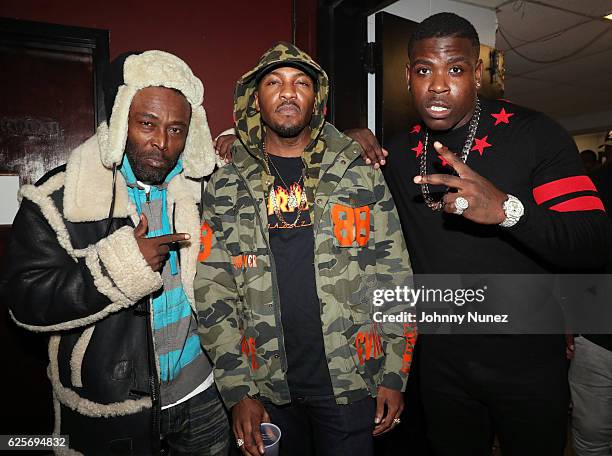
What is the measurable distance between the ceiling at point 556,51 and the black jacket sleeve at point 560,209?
290cm

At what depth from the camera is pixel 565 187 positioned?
4.85 feet

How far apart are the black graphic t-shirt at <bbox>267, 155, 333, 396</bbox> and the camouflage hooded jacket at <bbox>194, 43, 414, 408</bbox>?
0.14ft

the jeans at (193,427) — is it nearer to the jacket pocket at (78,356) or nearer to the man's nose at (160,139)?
the jacket pocket at (78,356)

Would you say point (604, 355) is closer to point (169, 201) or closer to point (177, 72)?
point (169, 201)

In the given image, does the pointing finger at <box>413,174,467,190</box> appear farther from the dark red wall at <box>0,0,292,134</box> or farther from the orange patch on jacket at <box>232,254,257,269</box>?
the dark red wall at <box>0,0,292,134</box>

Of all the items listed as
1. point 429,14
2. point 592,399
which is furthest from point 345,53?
point 592,399

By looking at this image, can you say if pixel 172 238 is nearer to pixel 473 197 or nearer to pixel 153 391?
pixel 153 391

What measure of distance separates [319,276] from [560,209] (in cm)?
92

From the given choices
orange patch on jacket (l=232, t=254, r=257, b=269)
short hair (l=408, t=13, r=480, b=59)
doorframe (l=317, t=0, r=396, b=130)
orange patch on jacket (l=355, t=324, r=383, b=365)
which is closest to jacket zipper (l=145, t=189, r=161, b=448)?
orange patch on jacket (l=232, t=254, r=257, b=269)

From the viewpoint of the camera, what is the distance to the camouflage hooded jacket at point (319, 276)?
169cm

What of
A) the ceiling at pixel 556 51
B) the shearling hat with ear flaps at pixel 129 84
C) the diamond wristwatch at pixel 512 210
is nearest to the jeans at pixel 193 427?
the shearling hat with ear flaps at pixel 129 84

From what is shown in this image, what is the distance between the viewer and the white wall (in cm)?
325

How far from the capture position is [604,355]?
7.77 feet

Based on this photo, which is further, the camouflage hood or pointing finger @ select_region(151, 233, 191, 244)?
the camouflage hood
